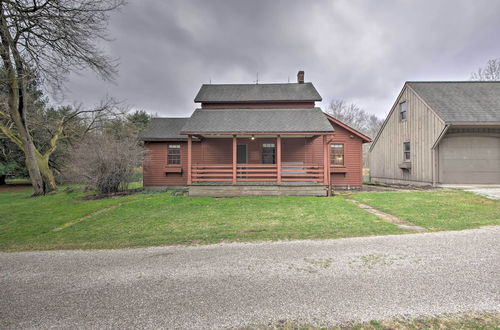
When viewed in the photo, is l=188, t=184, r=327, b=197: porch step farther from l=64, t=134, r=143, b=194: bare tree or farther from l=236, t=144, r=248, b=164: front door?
l=64, t=134, r=143, b=194: bare tree

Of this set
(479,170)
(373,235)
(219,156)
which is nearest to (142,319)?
(373,235)

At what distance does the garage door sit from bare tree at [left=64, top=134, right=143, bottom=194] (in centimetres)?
1905

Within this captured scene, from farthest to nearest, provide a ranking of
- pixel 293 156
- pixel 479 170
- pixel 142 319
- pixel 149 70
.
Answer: pixel 149 70, pixel 293 156, pixel 479 170, pixel 142 319

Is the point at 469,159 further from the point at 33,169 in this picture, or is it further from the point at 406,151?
the point at 33,169

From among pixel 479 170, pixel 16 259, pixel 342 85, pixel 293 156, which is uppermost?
pixel 342 85

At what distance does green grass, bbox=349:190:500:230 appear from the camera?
20.7 ft

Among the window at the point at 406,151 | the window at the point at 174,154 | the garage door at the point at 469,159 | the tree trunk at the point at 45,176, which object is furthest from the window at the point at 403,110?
the tree trunk at the point at 45,176

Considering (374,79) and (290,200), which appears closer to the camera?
(290,200)

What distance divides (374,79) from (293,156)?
54.3 meters

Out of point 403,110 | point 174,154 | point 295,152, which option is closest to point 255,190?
point 295,152

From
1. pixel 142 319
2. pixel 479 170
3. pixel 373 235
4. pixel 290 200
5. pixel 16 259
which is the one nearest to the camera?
pixel 142 319

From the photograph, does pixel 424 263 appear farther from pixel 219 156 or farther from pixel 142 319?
pixel 219 156

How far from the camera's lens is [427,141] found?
13.8 meters

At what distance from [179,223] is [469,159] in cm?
1707
